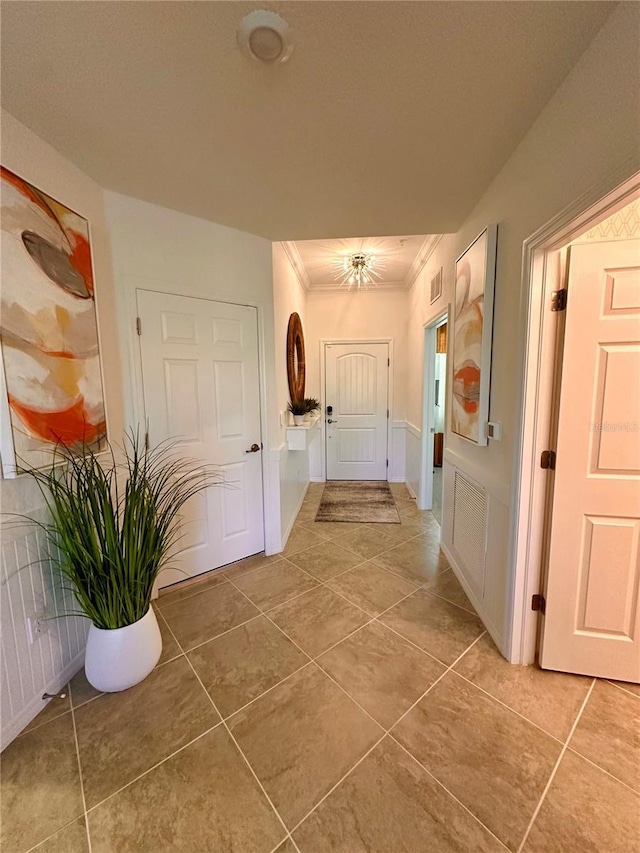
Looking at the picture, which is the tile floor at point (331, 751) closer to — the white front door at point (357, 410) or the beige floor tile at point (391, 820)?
the beige floor tile at point (391, 820)

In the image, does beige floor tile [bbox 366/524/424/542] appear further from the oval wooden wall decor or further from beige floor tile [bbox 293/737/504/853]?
beige floor tile [bbox 293/737/504/853]

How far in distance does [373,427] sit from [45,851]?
167 inches

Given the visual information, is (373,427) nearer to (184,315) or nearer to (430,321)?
(430,321)

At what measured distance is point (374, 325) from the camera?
14.8 ft

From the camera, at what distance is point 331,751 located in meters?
1.25

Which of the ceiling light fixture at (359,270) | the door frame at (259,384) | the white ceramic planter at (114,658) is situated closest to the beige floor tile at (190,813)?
the white ceramic planter at (114,658)

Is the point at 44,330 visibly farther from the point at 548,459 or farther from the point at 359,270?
the point at 359,270

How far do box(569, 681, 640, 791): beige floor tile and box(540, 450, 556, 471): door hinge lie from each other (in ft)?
3.39

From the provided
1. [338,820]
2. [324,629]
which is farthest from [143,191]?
[338,820]

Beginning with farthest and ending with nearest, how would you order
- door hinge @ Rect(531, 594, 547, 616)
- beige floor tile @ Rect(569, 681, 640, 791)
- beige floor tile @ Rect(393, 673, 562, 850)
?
door hinge @ Rect(531, 594, 547, 616) → beige floor tile @ Rect(569, 681, 640, 791) → beige floor tile @ Rect(393, 673, 562, 850)

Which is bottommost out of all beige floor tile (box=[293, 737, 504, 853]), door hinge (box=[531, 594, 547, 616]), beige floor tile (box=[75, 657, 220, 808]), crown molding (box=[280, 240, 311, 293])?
beige floor tile (box=[75, 657, 220, 808])

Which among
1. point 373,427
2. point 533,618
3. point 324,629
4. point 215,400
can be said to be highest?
point 215,400

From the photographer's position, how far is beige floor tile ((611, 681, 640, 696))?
1481mm

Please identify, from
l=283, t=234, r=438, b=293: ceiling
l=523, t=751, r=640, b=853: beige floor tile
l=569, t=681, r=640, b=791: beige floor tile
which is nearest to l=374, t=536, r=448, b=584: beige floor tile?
l=569, t=681, r=640, b=791: beige floor tile
